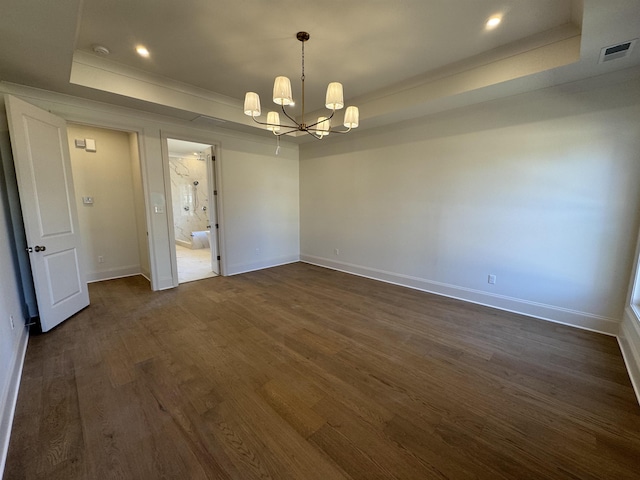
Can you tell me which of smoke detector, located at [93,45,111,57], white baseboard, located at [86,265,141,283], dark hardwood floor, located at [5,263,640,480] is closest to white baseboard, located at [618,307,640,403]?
dark hardwood floor, located at [5,263,640,480]

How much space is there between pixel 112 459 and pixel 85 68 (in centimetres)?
376

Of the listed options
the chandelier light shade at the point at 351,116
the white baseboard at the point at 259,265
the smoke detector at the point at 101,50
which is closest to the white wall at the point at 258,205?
the white baseboard at the point at 259,265

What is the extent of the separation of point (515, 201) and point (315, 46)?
9.88 feet

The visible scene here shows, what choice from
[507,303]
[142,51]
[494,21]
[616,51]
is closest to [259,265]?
[142,51]

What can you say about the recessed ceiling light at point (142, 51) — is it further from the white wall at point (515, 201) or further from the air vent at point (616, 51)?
the air vent at point (616, 51)

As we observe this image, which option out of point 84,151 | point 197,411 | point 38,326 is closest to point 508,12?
point 197,411

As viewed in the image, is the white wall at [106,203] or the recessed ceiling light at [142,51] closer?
the recessed ceiling light at [142,51]

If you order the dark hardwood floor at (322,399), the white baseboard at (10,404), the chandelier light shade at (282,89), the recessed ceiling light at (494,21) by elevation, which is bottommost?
the dark hardwood floor at (322,399)

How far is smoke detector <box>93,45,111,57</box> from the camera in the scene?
2711mm

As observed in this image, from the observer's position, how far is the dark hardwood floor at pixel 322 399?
1.46 m

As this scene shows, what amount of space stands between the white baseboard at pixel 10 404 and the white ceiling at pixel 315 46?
8.51ft

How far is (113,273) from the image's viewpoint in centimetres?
485

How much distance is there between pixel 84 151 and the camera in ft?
14.5

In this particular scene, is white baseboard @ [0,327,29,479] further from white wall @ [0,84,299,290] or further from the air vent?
Answer: the air vent
